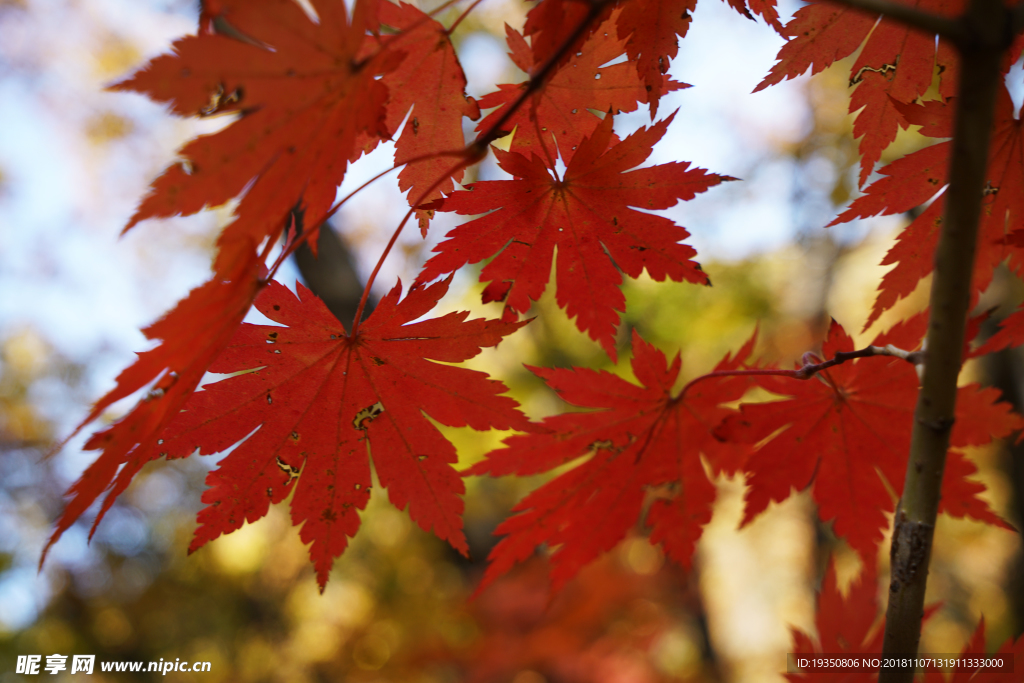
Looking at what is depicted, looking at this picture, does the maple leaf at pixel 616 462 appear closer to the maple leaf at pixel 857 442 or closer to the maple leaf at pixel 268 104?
the maple leaf at pixel 857 442

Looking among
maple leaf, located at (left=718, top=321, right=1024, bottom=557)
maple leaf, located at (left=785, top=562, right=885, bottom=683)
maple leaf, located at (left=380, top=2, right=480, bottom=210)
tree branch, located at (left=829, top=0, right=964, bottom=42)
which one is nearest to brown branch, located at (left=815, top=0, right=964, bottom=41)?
tree branch, located at (left=829, top=0, right=964, bottom=42)

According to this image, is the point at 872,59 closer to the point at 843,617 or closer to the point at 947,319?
the point at 947,319

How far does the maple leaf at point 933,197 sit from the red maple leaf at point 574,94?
34 centimetres

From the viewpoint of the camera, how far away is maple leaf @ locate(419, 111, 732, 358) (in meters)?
0.80

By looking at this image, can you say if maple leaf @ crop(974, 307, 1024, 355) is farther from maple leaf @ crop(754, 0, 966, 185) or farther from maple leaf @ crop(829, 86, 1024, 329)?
maple leaf @ crop(754, 0, 966, 185)

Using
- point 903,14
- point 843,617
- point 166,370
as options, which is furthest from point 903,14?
point 843,617

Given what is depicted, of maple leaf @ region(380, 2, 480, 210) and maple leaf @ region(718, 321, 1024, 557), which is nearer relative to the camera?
maple leaf @ region(380, 2, 480, 210)

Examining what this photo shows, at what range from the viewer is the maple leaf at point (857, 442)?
94 centimetres

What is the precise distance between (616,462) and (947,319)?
1.80 ft

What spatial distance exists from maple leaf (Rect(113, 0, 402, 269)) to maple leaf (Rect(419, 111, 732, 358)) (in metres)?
0.21

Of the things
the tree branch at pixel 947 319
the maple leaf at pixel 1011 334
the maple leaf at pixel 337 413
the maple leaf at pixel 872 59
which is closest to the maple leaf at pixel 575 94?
the maple leaf at pixel 872 59

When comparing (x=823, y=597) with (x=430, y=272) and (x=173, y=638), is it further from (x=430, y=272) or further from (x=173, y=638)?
(x=173, y=638)

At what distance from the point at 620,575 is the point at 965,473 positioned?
14.0 feet

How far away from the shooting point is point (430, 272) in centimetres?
82
